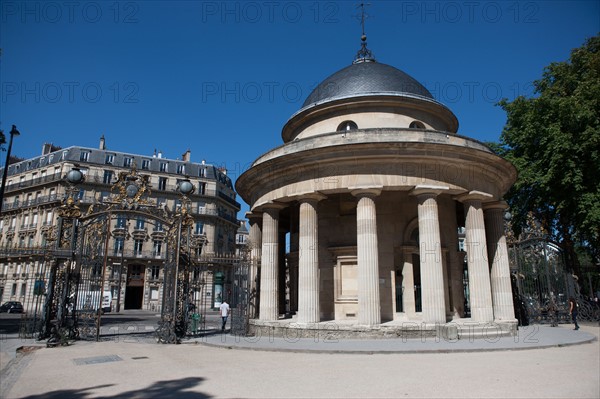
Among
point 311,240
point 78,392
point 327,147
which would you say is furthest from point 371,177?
point 78,392

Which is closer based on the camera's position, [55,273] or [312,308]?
[55,273]

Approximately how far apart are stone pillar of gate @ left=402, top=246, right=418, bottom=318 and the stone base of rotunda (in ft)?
3.62

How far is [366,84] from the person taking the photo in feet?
67.2

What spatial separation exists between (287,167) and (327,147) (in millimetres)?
2218

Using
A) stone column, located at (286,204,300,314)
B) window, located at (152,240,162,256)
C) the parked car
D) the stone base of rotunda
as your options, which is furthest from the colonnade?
window, located at (152,240,162,256)

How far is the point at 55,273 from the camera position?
1497cm

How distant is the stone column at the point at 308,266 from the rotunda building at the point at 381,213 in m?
0.04

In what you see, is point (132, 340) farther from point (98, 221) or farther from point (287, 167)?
point (287, 167)

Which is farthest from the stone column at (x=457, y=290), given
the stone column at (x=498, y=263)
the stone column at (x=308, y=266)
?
the stone column at (x=308, y=266)

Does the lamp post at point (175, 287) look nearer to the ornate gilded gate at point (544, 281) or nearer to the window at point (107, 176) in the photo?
the ornate gilded gate at point (544, 281)

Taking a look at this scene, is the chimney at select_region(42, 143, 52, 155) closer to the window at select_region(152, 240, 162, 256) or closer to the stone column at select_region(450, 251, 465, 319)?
the window at select_region(152, 240, 162, 256)

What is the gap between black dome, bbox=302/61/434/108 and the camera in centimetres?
2028

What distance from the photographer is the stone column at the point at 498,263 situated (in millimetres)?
17844

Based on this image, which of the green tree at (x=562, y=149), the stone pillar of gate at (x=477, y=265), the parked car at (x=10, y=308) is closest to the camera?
the stone pillar of gate at (x=477, y=265)
